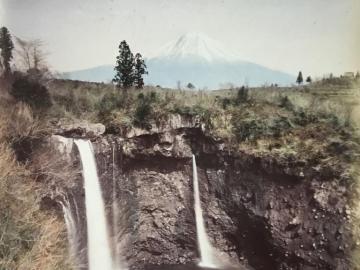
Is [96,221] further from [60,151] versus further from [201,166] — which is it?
[201,166]

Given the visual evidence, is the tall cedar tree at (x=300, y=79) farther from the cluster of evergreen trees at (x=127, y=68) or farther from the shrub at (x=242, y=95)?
the cluster of evergreen trees at (x=127, y=68)

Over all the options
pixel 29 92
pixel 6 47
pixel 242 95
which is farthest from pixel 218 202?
pixel 6 47

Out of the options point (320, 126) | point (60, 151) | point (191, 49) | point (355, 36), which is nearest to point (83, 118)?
point (60, 151)

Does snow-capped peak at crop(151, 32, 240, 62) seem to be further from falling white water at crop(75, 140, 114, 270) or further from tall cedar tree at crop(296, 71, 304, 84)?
falling white water at crop(75, 140, 114, 270)

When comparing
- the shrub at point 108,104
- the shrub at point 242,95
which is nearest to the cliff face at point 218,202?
the shrub at point 108,104

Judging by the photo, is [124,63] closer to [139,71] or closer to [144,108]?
[139,71]
